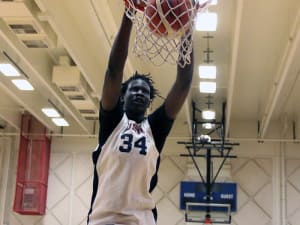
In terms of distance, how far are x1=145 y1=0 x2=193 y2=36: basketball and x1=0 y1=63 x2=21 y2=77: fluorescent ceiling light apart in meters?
7.17

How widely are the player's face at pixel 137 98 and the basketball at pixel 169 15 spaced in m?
0.27

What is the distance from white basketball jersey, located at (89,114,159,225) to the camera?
2436mm

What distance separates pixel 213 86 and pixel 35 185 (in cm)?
485

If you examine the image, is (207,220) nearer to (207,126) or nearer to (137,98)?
(207,126)

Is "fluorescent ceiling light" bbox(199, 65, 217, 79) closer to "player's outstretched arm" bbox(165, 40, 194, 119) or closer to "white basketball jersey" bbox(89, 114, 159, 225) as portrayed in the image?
"player's outstretched arm" bbox(165, 40, 194, 119)

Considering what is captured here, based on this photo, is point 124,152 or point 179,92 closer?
point 124,152

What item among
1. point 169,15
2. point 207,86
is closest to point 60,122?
point 207,86

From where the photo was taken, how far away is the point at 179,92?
2.73m

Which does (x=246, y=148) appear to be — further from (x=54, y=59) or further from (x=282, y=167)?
(x=54, y=59)

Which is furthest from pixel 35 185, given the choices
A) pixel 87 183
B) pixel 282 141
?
pixel 282 141

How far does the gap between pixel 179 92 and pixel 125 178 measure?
1.69 feet

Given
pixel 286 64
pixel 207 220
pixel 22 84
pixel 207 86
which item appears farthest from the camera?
pixel 207 220

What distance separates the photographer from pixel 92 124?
45.0ft

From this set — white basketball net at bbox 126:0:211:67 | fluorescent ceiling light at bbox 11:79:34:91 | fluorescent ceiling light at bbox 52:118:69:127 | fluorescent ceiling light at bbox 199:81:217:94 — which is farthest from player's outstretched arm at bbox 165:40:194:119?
fluorescent ceiling light at bbox 52:118:69:127
